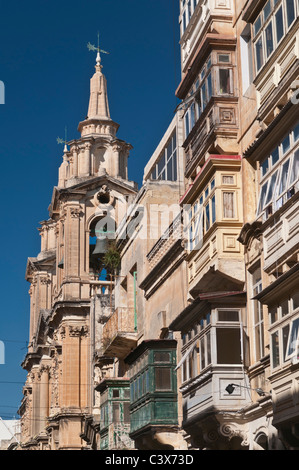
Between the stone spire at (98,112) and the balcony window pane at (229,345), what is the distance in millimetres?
36341

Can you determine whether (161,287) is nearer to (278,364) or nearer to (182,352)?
(182,352)

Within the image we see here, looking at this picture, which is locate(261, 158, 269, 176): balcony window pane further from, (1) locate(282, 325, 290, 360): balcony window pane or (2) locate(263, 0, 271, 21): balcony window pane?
(1) locate(282, 325, 290, 360): balcony window pane

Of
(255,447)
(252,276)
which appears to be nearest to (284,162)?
(252,276)

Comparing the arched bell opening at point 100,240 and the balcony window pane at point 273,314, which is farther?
the arched bell opening at point 100,240

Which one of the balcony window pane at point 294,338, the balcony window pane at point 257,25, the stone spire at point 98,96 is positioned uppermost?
the stone spire at point 98,96

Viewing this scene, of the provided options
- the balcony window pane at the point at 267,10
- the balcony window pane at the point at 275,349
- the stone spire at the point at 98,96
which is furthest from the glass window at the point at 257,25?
the stone spire at the point at 98,96

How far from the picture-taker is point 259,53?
2288 cm

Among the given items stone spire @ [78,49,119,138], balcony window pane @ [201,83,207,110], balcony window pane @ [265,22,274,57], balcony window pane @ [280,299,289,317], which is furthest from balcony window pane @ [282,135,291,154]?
stone spire @ [78,49,119,138]

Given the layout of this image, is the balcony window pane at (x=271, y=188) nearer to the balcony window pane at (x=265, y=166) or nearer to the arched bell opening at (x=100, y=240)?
the balcony window pane at (x=265, y=166)

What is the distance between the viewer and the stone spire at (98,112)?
58656 mm
